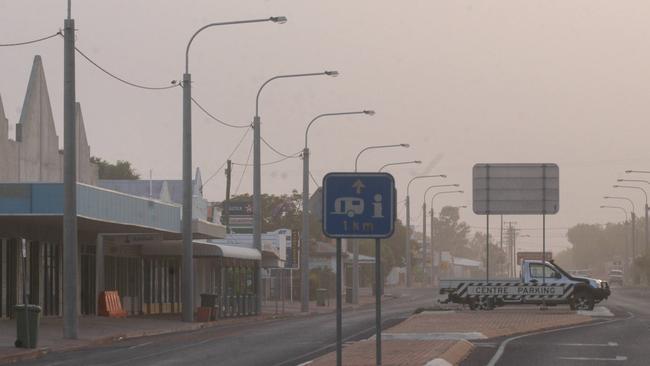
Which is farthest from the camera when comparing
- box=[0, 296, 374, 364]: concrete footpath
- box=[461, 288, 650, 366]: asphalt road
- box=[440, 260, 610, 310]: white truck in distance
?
box=[440, 260, 610, 310]: white truck in distance

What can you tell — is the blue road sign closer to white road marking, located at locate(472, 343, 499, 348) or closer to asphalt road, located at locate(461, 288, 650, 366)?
asphalt road, located at locate(461, 288, 650, 366)

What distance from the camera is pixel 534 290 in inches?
2019

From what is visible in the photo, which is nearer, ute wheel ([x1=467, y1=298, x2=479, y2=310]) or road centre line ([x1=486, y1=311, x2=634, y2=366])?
road centre line ([x1=486, y1=311, x2=634, y2=366])

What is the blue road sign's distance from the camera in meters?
16.6

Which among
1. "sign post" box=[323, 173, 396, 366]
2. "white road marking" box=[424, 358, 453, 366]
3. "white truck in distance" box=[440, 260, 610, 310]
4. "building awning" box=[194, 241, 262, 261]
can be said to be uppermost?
"sign post" box=[323, 173, 396, 366]

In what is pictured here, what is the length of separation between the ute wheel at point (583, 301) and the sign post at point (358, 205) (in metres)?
36.5

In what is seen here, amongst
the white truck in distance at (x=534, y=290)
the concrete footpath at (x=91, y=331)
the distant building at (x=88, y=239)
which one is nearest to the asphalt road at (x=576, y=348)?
the concrete footpath at (x=91, y=331)

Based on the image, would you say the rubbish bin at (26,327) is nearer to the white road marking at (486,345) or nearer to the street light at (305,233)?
the white road marking at (486,345)

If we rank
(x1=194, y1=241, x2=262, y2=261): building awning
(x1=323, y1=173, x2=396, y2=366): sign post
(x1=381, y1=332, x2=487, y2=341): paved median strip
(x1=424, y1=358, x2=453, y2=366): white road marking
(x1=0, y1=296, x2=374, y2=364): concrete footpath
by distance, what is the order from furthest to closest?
1. (x1=194, y1=241, x2=262, y2=261): building awning
2. (x1=0, y1=296, x2=374, y2=364): concrete footpath
3. (x1=381, y1=332, x2=487, y2=341): paved median strip
4. (x1=424, y1=358, x2=453, y2=366): white road marking
5. (x1=323, y1=173, x2=396, y2=366): sign post

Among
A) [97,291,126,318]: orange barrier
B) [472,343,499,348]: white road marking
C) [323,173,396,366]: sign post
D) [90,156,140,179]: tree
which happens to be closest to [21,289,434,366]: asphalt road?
[472,343,499,348]: white road marking

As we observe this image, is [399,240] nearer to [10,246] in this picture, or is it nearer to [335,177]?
[10,246]

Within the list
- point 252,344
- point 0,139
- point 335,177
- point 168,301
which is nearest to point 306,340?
point 252,344

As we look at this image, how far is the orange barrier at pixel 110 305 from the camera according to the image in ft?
162

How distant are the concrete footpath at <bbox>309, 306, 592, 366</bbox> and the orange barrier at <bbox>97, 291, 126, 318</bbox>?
12094 millimetres
